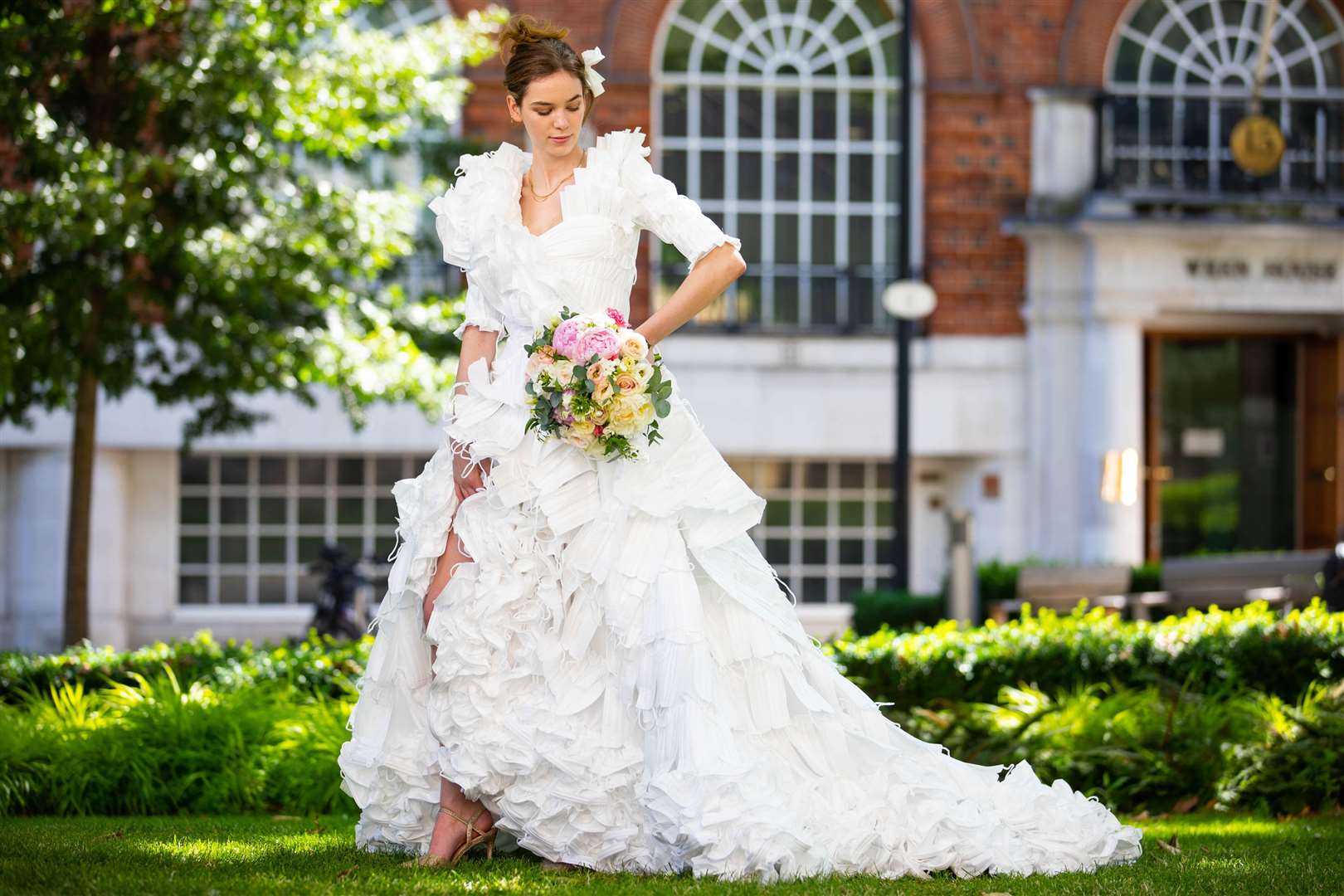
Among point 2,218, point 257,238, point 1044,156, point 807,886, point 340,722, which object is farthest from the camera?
point 1044,156

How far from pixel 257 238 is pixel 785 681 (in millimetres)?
5859

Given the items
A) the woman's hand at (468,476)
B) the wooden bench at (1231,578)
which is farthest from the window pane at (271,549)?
the woman's hand at (468,476)

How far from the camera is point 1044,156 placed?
17.2 m

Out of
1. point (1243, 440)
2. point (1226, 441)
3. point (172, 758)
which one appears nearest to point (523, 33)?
point (172, 758)

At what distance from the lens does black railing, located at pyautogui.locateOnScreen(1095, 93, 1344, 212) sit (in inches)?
682

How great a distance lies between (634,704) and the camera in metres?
4.73

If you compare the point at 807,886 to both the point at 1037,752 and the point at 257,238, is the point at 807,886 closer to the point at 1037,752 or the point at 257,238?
the point at 1037,752

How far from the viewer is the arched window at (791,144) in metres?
17.2

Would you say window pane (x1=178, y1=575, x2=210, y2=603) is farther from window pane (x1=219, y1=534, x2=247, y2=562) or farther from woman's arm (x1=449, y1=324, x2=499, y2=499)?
woman's arm (x1=449, y1=324, x2=499, y2=499)

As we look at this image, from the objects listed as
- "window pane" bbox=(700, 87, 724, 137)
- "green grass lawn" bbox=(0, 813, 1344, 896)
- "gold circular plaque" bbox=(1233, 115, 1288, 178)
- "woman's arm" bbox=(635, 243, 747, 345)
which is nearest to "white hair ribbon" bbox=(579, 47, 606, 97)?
"woman's arm" bbox=(635, 243, 747, 345)

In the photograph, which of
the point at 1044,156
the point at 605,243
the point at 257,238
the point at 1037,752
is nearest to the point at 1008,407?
the point at 1044,156

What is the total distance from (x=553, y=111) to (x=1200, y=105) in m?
13.8

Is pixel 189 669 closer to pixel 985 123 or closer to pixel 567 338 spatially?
pixel 567 338

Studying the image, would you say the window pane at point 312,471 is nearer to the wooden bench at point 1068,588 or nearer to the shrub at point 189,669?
the wooden bench at point 1068,588
